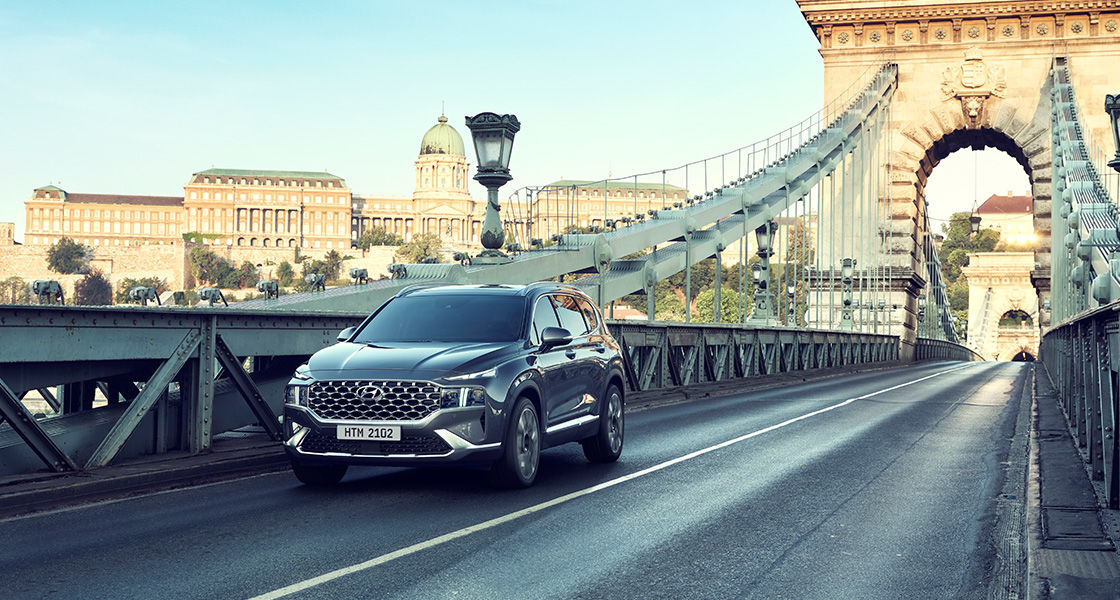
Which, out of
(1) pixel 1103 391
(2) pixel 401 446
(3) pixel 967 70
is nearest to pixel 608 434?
(2) pixel 401 446

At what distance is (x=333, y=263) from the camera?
618 feet

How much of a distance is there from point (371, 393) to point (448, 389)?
0.57 m

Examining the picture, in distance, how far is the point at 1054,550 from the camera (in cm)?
659

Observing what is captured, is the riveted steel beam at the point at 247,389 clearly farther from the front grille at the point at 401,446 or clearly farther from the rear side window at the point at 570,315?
the rear side window at the point at 570,315

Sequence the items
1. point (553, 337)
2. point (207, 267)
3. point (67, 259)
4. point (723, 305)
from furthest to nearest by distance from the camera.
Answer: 1. point (207, 267)
2. point (67, 259)
3. point (723, 305)
4. point (553, 337)

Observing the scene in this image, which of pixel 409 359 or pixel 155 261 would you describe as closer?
pixel 409 359

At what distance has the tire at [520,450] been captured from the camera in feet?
29.6

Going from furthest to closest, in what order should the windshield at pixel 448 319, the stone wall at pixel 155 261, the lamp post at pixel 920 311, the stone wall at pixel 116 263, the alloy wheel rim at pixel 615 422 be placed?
the stone wall at pixel 155 261, the stone wall at pixel 116 263, the lamp post at pixel 920 311, the alloy wheel rim at pixel 615 422, the windshield at pixel 448 319

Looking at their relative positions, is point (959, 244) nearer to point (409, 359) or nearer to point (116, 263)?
point (116, 263)

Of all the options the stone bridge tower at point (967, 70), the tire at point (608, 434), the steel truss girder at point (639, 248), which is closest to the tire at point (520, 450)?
the tire at point (608, 434)

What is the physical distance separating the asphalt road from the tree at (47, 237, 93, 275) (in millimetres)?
176151

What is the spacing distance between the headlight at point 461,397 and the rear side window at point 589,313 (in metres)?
2.84

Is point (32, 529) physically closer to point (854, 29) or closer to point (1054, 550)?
point (1054, 550)

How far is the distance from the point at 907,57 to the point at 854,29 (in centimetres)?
269
